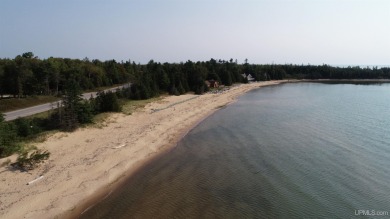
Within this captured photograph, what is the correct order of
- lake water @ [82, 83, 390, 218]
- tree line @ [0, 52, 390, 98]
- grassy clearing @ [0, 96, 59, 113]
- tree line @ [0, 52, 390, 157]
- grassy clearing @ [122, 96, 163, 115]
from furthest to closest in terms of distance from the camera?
tree line @ [0, 52, 390, 98], grassy clearing @ [122, 96, 163, 115], grassy clearing @ [0, 96, 59, 113], tree line @ [0, 52, 390, 157], lake water @ [82, 83, 390, 218]

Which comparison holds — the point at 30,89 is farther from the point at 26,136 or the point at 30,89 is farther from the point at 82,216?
the point at 82,216

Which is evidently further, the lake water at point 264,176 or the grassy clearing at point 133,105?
the grassy clearing at point 133,105

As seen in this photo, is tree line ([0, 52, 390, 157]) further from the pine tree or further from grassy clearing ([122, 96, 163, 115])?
grassy clearing ([122, 96, 163, 115])

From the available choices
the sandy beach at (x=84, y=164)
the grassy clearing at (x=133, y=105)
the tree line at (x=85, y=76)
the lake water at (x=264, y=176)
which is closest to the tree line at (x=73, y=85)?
the tree line at (x=85, y=76)

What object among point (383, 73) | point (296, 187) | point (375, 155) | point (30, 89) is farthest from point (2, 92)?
point (383, 73)

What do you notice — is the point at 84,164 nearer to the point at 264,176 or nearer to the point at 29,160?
the point at 29,160

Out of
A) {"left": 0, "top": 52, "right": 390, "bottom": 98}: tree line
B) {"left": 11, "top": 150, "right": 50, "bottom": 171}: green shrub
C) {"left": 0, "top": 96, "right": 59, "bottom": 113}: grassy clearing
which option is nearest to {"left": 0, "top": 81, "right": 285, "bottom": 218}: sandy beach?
{"left": 11, "top": 150, "right": 50, "bottom": 171}: green shrub

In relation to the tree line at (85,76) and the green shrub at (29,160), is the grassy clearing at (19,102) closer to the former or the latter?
the tree line at (85,76)
